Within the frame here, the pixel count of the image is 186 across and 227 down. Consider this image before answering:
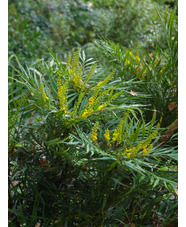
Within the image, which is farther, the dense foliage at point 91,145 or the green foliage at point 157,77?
the green foliage at point 157,77

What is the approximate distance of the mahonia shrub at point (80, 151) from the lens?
53 centimetres

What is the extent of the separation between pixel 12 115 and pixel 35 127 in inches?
2.4

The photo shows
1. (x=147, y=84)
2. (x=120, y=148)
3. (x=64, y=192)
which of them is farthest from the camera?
(x=147, y=84)

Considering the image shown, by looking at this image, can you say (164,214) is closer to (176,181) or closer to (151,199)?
(151,199)

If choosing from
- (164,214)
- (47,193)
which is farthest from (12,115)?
(164,214)

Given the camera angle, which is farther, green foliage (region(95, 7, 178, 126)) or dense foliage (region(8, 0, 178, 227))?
green foliage (region(95, 7, 178, 126))

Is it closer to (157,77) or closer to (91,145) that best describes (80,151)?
(91,145)

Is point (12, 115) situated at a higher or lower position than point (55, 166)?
higher

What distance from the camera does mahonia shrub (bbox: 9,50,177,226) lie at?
53cm

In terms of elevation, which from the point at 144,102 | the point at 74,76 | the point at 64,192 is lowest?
the point at 64,192

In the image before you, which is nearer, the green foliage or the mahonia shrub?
the mahonia shrub

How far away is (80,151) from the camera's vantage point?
1.84 ft

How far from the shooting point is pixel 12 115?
60 cm

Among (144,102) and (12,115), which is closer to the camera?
(12,115)
